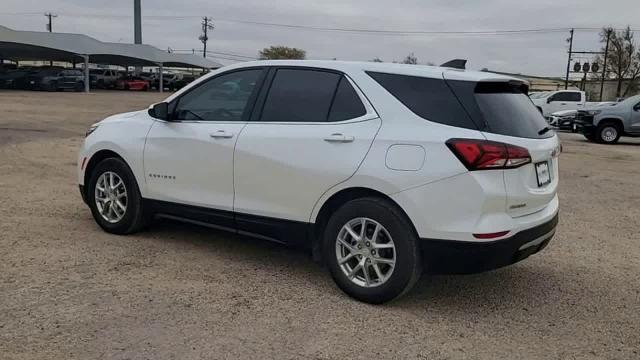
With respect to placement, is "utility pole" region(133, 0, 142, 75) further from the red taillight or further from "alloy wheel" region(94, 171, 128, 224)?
the red taillight

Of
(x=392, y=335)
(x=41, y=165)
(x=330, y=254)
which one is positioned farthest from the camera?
(x=41, y=165)

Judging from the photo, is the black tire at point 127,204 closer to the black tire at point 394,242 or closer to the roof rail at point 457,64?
the black tire at point 394,242

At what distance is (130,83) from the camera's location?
59.8m

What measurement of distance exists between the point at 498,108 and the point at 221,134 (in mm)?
2208

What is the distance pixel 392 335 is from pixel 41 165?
A: 8307 mm

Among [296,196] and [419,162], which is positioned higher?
[419,162]

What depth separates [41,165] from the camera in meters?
10.2

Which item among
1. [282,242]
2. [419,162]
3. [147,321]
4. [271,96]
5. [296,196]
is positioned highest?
[271,96]

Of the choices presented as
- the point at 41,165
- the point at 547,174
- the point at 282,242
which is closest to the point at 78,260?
the point at 282,242

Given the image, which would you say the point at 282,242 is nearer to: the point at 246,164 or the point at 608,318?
the point at 246,164

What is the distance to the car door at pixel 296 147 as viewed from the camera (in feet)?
14.2

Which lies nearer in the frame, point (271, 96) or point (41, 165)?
point (271, 96)

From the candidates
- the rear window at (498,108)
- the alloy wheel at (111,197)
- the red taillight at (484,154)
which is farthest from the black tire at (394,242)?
the alloy wheel at (111,197)

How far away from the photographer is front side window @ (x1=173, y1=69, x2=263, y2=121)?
5035mm
